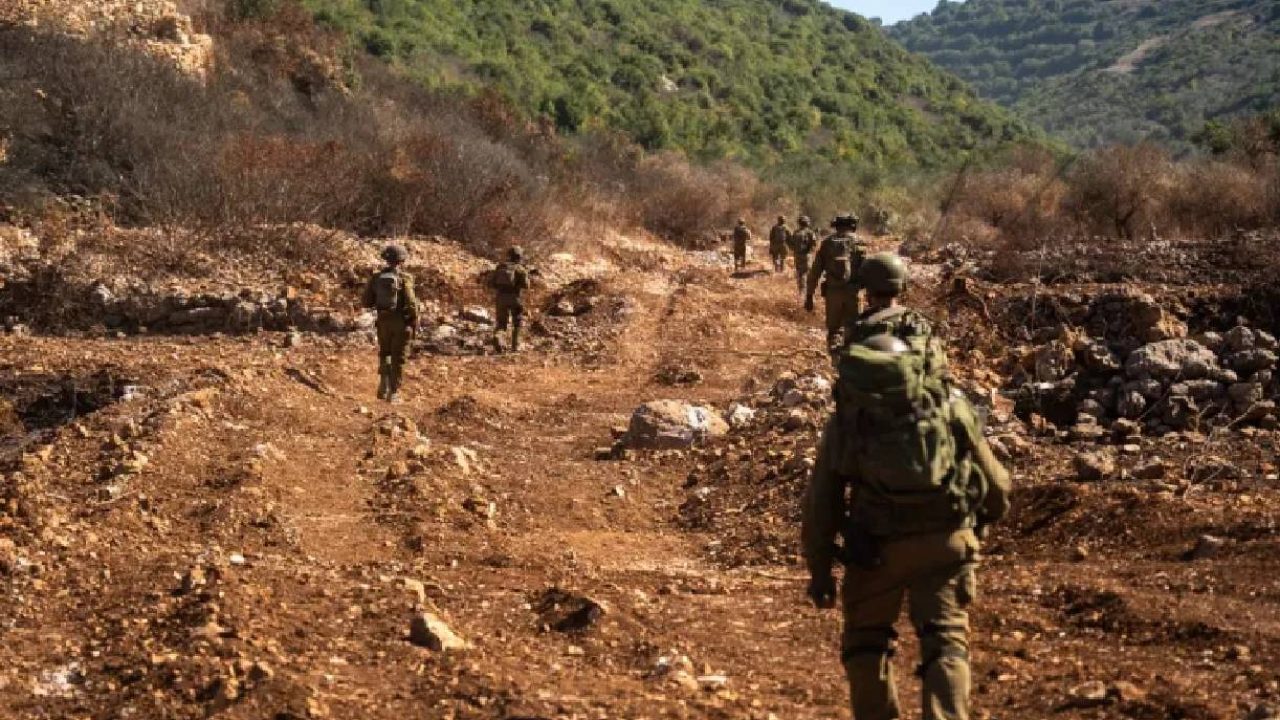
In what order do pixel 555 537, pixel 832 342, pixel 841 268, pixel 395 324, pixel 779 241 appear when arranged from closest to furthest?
pixel 555 537
pixel 395 324
pixel 841 268
pixel 832 342
pixel 779 241

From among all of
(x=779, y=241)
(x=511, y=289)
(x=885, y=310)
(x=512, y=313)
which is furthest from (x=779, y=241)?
(x=885, y=310)

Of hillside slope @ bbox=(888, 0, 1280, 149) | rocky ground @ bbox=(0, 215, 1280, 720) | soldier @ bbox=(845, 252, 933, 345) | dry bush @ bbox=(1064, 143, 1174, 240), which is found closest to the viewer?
soldier @ bbox=(845, 252, 933, 345)

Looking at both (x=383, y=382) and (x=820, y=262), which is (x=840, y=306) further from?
(x=383, y=382)

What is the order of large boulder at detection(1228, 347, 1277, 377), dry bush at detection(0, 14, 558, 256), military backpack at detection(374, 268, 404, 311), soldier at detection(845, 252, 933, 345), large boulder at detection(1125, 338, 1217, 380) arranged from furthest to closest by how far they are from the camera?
dry bush at detection(0, 14, 558, 256) → military backpack at detection(374, 268, 404, 311) → large boulder at detection(1228, 347, 1277, 377) → large boulder at detection(1125, 338, 1217, 380) → soldier at detection(845, 252, 933, 345)

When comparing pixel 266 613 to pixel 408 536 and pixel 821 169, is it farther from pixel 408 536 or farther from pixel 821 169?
pixel 821 169

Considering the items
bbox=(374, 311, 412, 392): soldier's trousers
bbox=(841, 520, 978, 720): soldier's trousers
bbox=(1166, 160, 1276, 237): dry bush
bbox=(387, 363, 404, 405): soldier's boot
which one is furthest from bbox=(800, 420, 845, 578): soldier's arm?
bbox=(1166, 160, 1276, 237): dry bush

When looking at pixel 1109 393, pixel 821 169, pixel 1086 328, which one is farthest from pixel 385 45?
pixel 1109 393

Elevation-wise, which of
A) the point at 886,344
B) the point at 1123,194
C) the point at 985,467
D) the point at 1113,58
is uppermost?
the point at 1113,58

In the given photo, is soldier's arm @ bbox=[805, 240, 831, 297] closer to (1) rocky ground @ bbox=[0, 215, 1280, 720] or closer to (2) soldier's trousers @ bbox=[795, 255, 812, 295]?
(1) rocky ground @ bbox=[0, 215, 1280, 720]

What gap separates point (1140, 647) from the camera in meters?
5.09

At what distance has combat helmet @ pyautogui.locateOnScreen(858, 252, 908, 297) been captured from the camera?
170 inches

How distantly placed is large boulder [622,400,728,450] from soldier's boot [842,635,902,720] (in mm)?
5808

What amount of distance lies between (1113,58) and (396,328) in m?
111

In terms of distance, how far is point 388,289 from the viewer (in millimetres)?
10656
